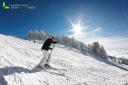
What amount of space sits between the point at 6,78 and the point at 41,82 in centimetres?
190

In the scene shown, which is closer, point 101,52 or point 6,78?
point 6,78

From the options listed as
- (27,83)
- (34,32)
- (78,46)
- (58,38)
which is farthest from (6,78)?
(34,32)

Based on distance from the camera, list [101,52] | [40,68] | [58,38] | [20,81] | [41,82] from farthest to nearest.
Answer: [58,38] → [101,52] → [40,68] → [41,82] → [20,81]

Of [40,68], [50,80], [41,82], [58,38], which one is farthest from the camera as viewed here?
[58,38]

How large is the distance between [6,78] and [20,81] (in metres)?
0.71

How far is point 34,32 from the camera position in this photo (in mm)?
146000

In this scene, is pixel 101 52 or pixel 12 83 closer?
pixel 12 83

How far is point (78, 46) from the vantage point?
10500cm

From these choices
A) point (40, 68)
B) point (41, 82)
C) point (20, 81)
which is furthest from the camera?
point (40, 68)

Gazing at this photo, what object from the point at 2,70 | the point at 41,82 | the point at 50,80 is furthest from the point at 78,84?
the point at 2,70

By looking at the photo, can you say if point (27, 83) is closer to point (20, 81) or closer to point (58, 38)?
point (20, 81)

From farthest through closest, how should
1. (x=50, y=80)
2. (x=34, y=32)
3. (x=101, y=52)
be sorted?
(x=34, y=32) → (x=101, y=52) → (x=50, y=80)

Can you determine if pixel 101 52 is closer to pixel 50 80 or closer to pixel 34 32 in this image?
pixel 50 80

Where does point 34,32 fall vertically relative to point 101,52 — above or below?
above
